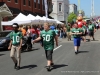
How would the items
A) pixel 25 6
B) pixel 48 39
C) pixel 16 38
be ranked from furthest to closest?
pixel 25 6 → pixel 16 38 → pixel 48 39

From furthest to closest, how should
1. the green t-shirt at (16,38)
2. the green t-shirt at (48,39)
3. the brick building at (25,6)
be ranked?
the brick building at (25,6) → the green t-shirt at (16,38) → the green t-shirt at (48,39)

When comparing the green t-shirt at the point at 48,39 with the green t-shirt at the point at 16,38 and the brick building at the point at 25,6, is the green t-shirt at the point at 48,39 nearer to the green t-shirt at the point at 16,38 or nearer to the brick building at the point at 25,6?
the green t-shirt at the point at 16,38

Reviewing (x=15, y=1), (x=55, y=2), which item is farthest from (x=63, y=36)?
(x=55, y=2)

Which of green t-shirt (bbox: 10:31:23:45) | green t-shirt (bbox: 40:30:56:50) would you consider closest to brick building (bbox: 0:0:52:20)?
green t-shirt (bbox: 10:31:23:45)

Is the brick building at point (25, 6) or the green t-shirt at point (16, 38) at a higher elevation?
the brick building at point (25, 6)

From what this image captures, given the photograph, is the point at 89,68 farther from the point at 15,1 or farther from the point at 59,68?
the point at 15,1

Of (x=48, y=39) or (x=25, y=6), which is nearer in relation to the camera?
(x=48, y=39)

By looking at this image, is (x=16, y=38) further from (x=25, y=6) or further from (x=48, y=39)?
(x=25, y=6)

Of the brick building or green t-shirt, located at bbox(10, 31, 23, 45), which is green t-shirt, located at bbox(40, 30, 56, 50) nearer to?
green t-shirt, located at bbox(10, 31, 23, 45)

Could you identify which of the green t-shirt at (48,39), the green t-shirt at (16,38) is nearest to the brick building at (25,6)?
the green t-shirt at (16,38)

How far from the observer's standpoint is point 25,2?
151 feet

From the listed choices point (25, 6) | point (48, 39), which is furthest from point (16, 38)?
point (25, 6)

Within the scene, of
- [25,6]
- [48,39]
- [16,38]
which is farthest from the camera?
[25,6]

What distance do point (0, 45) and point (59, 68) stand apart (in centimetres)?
917
